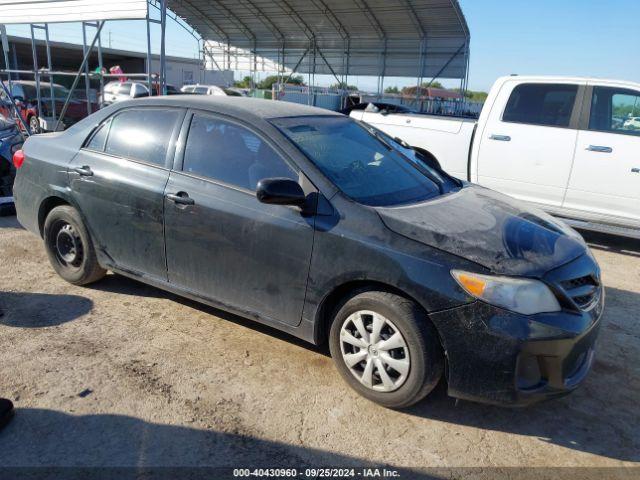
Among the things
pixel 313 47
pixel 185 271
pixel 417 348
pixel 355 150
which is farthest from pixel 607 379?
pixel 313 47

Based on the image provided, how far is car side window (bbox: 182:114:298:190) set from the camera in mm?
3363

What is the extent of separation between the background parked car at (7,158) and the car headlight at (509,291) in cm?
632

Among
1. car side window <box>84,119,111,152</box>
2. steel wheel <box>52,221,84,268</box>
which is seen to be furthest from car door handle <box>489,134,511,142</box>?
steel wheel <box>52,221,84,268</box>

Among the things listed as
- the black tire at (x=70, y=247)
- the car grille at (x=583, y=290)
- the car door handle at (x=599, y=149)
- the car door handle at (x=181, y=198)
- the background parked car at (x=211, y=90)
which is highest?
the car door handle at (x=599, y=149)

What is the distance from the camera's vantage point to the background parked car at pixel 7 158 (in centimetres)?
674

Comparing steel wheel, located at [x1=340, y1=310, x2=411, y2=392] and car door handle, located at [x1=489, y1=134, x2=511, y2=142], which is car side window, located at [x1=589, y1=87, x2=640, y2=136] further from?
steel wheel, located at [x1=340, y1=310, x2=411, y2=392]

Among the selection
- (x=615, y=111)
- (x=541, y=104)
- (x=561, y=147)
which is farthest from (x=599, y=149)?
(x=541, y=104)

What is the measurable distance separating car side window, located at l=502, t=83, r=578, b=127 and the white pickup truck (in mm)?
12

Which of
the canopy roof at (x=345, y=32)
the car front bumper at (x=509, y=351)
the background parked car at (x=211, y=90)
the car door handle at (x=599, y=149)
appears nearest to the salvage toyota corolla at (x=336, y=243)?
the car front bumper at (x=509, y=351)

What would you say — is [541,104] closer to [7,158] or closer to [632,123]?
[632,123]

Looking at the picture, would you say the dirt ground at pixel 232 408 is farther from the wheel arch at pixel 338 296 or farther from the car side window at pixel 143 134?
the car side window at pixel 143 134

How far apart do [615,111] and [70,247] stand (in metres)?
6.19

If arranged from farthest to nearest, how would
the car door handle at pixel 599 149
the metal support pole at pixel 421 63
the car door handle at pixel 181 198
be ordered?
1. the metal support pole at pixel 421 63
2. the car door handle at pixel 599 149
3. the car door handle at pixel 181 198

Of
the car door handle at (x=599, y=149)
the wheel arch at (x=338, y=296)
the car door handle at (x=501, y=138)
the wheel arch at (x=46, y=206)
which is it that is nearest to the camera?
the wheel arch at (x=338, y=296)
